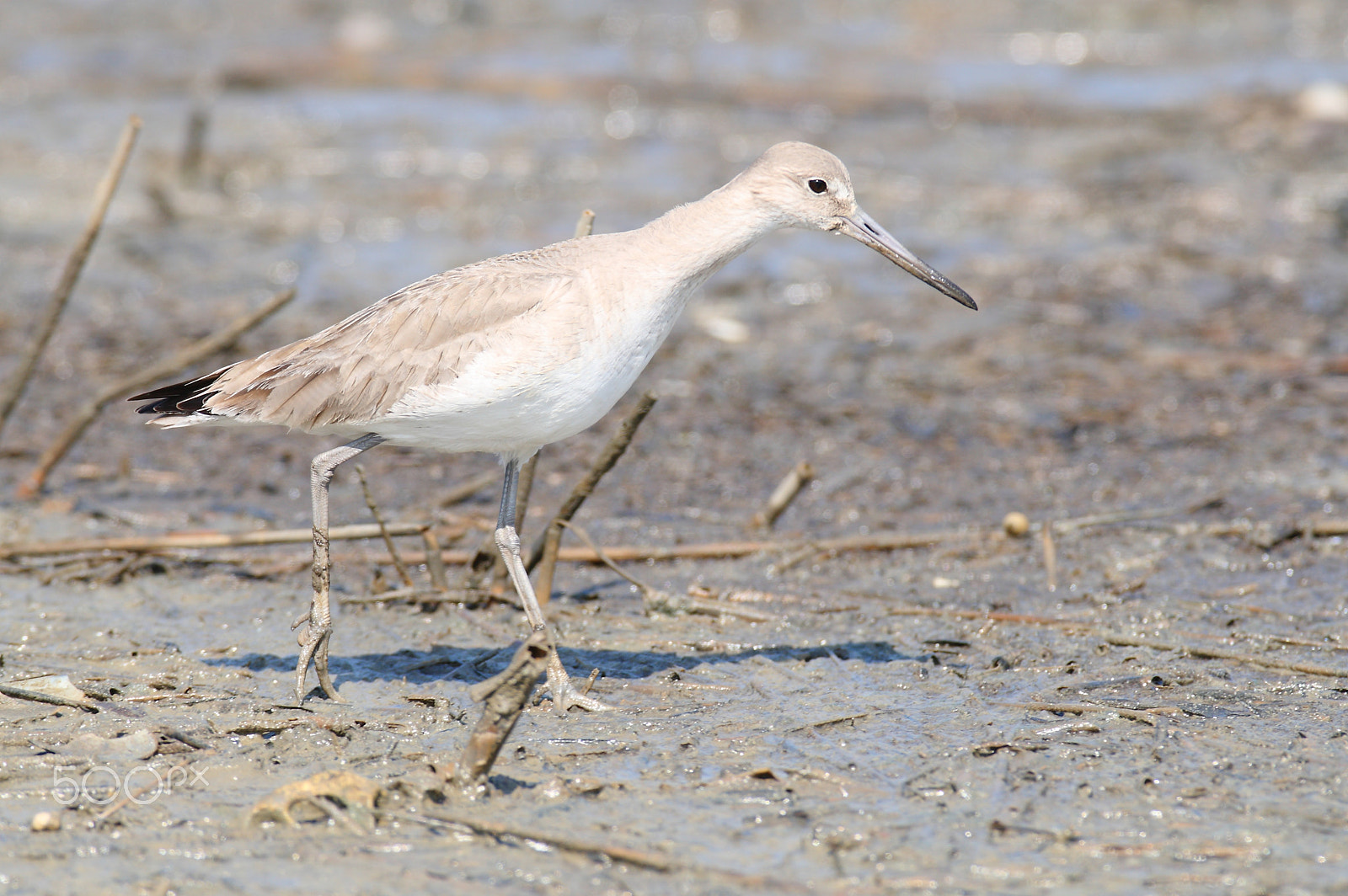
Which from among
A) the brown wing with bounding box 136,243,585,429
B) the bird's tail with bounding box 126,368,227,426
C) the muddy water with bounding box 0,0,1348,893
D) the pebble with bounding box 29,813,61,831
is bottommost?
the muddy water with bounding box 0,0,1348,893

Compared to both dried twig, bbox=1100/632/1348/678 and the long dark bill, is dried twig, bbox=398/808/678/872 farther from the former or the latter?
the long dark bill

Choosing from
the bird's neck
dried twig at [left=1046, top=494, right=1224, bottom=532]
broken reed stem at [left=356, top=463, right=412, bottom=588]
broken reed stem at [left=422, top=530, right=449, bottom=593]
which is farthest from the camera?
dried twig at [left=1046, top=494, right=1224, bottom=532]

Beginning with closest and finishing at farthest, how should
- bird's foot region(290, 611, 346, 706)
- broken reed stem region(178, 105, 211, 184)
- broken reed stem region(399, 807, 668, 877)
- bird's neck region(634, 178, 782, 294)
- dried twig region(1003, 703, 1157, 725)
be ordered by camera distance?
broken reed stem region(399, 807, 668, 877)
dried twig region(1003, 703, 1157, 725)
bird's foot region(290, 611, 346, 706)
bird's neck region(634, 178, 782, 294)
broken reed stem region(178, 105, 211, 184)

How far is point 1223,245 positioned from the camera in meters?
10.5

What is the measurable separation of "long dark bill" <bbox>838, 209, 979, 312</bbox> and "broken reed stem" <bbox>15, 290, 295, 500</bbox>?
7.50 feet

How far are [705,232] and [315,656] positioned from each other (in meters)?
1.96

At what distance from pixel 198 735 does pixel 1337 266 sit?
Result: 28.0ft

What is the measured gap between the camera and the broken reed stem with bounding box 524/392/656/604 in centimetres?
524

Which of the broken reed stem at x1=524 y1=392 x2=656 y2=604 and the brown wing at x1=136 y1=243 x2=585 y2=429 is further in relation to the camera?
the broken reed stem at x1=524 y1=392 x2=656 y2=604

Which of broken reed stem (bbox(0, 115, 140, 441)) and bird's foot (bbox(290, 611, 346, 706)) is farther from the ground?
broken reed stem (bbox(0, 115, 140, 441))

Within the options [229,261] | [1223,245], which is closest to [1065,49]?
[1223,245]

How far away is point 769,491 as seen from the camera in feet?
23.0

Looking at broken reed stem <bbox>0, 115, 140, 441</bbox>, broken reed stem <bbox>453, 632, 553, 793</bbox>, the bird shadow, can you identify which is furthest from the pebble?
broken reed stem <bbox>0, 115, 140, 441</bbox>

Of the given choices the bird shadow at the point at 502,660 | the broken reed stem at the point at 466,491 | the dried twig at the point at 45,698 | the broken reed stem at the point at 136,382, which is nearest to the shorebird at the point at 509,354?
the bird shadow at the point at 502,660
